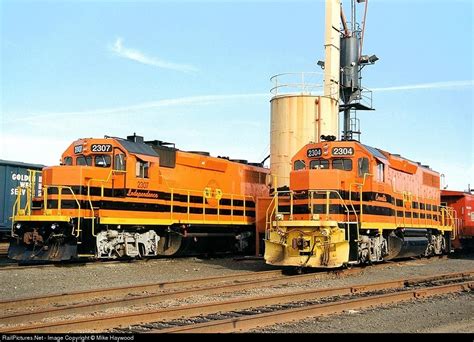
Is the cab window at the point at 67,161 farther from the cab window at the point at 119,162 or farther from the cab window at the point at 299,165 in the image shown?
the cab window at the point at 299,165

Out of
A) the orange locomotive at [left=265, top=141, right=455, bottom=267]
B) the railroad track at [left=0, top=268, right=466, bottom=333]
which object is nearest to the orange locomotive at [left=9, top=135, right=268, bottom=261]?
the orange locomotive at [left=265, top=141, right=455, bottom=267]

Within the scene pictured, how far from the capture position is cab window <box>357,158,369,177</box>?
51.5 ft

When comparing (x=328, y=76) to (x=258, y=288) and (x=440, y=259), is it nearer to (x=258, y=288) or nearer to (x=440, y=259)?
(x=440, y=259)

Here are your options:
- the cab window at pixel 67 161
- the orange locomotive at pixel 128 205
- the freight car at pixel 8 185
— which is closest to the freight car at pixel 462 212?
the orange locomotive at pixel 128 205

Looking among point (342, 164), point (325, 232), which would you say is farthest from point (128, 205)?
point (342, 164)

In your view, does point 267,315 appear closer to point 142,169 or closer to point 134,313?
point 134,313

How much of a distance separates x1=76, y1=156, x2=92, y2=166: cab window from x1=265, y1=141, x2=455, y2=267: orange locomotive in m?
5.42

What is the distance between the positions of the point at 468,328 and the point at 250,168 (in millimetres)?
14650

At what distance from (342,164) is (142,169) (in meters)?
5.85

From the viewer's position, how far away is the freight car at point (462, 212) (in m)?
25.7

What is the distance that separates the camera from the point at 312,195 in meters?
14.7

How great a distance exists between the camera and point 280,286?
12078 millimetres

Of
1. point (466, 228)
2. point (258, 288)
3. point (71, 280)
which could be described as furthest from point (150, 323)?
point (466, 228)

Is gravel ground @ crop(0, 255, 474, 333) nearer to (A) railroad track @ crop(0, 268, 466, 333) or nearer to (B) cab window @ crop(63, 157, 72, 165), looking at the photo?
(A) railroad track @ crop(0, 268, 466, 333)
